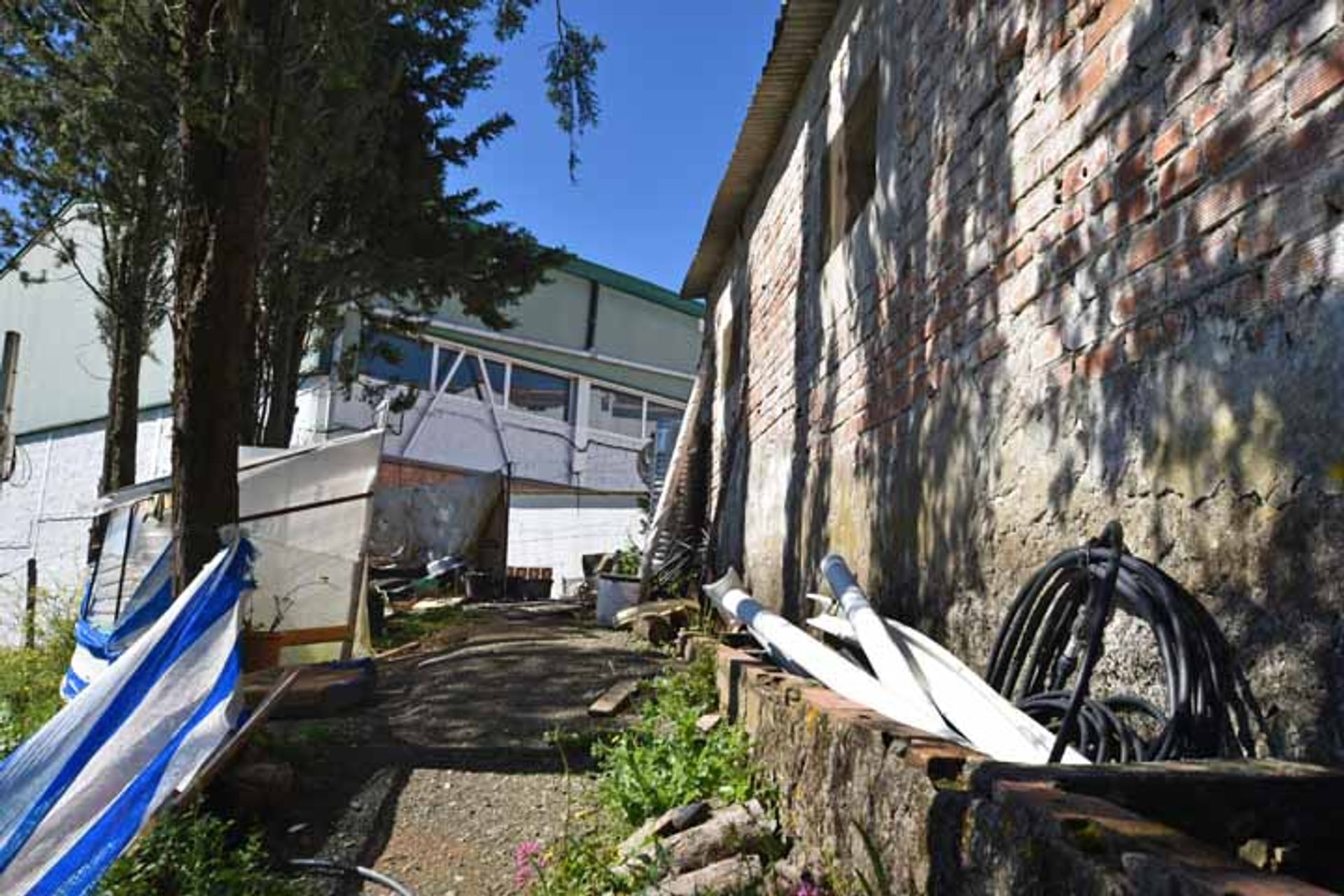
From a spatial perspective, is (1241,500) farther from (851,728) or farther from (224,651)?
(224,651)

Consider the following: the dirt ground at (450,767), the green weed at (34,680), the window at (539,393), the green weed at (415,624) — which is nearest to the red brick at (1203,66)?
the dirt ground at (450,767)

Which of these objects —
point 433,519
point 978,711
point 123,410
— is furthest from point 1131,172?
point 433,519

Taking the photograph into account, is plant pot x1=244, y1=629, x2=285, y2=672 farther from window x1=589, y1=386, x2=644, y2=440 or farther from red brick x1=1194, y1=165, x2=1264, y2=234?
window x1=589, y1=386, x2=644, y2=440

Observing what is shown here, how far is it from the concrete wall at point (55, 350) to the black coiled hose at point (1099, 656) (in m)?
18.9

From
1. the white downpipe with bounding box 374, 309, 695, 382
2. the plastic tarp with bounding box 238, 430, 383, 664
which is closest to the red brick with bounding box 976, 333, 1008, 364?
the plastic tarp with bounding box 238, 430, 383, 664

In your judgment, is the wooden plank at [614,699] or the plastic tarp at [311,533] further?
the plastic tarp at [311,533]

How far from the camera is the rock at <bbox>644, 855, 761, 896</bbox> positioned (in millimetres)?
2646

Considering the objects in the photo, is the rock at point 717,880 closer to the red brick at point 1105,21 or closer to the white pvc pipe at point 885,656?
the white pvc pipe at point 885,656

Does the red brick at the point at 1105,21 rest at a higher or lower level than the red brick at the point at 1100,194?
higher

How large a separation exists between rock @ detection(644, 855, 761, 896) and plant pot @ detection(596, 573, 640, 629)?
21.7 ft

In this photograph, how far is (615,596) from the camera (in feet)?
31.4

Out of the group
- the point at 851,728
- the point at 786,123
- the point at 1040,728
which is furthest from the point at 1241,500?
the point at 786,123

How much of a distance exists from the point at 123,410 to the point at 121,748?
620 cm

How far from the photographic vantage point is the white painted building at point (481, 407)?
1620 cm
